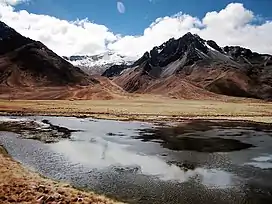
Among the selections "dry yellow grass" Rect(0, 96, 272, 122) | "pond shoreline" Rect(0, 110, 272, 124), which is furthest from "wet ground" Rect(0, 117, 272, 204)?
"dry yellow grass" Rect(0, 96, 272, 122)

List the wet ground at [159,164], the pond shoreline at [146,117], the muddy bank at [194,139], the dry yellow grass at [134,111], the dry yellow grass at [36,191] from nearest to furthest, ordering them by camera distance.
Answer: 1. the dry yellow grass at [36,191]
2. the wet ground at [159,164]
3. the muddy bank at [194,139]
4. the pond shoreline at [146,117]
5. the dry yellow grass at [134,111]

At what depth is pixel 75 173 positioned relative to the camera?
25594 millimetres

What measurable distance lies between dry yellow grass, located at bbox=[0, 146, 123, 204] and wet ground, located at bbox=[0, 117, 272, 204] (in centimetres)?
145

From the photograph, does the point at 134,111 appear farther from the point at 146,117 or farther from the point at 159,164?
the point at 159,164

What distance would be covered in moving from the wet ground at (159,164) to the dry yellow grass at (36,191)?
145 cm

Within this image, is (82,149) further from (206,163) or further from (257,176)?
(257,176)

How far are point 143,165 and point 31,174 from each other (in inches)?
348

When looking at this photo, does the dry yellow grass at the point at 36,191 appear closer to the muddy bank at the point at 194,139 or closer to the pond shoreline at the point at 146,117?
the muddy bank at the point at 194,139

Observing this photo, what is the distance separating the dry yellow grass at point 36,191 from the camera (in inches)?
731

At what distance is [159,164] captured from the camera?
29.4 meters

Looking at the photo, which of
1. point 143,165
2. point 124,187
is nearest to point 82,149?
point 143,165

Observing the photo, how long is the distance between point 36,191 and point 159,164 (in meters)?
11.9

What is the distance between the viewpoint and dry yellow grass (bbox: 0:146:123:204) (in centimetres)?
1856

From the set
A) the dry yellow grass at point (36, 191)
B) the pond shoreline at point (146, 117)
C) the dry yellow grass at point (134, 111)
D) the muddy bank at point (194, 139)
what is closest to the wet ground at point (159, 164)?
the muddy bank at point (194, 139)
